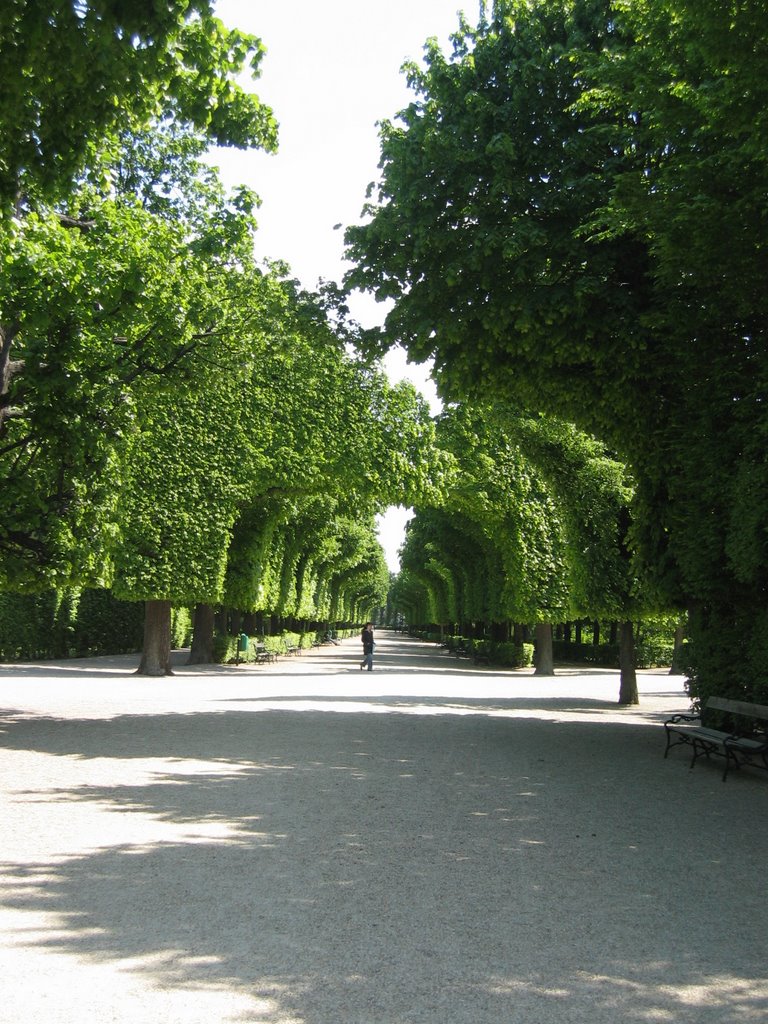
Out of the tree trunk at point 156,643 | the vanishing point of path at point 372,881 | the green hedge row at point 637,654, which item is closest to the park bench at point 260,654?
the tree trunk at point 156,643

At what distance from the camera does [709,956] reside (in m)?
4.49

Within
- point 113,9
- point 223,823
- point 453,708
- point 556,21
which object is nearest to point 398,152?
point 556,21

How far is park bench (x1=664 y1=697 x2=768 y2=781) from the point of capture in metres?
9.70

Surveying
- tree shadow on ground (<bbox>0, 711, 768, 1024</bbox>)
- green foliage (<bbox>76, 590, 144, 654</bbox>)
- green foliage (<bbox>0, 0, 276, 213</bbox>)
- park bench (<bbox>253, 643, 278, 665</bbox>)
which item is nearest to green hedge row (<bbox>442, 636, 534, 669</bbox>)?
park bench (<bbox>253, 643, 278, 665</bbox>)

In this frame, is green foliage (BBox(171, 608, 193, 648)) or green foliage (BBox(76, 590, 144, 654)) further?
green foliage (BBox(171, 608, 193, 648))

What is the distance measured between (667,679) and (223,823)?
2684cm

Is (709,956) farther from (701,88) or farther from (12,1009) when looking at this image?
(701,88)

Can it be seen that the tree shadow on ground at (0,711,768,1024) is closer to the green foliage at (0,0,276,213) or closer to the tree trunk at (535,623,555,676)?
the green foliage at (0,0,276,213)

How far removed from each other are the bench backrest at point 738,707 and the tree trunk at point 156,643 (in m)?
16.8

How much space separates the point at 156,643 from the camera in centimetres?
2478

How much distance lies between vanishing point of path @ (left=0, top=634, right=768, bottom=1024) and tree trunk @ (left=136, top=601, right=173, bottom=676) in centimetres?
1211

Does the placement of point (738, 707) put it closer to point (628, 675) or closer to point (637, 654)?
point (628, 675)

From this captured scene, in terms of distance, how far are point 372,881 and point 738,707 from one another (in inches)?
239

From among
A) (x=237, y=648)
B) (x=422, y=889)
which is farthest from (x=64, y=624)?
(x=422, y=889)
